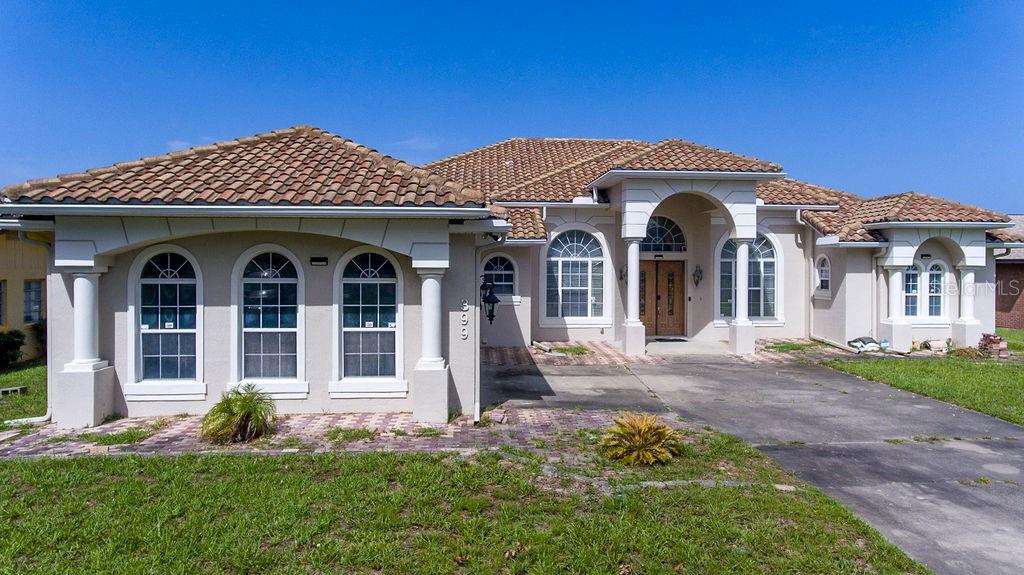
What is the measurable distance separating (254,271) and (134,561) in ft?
15.6

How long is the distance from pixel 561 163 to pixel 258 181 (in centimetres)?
1349

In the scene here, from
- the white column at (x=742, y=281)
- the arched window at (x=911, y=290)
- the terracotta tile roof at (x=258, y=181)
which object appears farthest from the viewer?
the arched window at (x=911, y=290)

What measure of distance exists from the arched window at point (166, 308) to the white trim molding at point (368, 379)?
206 cm

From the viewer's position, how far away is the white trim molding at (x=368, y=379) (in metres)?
8.44

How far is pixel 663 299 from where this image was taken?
1745 cm

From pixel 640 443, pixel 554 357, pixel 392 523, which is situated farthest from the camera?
pixel 554 357

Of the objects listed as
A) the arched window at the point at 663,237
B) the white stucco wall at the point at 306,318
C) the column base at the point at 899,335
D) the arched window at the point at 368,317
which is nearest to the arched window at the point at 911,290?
the column base at the point at 899,335

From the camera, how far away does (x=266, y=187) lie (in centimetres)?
809

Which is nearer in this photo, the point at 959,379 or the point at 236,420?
the point at 236,420

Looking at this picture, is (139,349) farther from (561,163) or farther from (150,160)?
(561,163)

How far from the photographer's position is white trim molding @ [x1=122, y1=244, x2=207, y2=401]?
27.0 feet

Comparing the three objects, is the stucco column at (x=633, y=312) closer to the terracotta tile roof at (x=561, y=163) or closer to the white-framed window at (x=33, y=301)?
the terracotta tile roof at (x=561, y=163)

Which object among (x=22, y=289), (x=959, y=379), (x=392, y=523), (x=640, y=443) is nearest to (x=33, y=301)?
(x=22, y=289)

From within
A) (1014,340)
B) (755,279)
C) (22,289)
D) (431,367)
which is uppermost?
(755,279)
